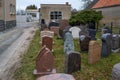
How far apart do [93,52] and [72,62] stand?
71.2 inches

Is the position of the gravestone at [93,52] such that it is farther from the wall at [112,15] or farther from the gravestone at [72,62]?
the wall at [112,15]

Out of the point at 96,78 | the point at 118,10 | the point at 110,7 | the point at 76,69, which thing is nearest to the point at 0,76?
the point at 76,69

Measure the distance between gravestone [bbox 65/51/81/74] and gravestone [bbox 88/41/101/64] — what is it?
1.41m

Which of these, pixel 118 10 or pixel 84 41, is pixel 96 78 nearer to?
pixel 84 41

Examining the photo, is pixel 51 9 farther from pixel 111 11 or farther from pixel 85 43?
pixel 85 43

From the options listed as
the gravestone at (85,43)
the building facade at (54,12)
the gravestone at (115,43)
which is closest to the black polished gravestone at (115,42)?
the gravestone at (115,43)

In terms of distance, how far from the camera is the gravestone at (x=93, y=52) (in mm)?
10405

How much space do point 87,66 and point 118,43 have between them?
397 cm

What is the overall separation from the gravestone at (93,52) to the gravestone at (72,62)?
1.41 meters

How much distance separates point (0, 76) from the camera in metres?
9.66

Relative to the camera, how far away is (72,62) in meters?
8.95

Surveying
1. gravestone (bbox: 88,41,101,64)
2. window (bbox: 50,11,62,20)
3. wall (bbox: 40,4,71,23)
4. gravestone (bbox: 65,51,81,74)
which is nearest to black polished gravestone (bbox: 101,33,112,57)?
gravestone (bbox: 88,41,101,64)

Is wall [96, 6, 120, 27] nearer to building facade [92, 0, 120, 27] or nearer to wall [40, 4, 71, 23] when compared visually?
building facade [92, 0, 120, 27]

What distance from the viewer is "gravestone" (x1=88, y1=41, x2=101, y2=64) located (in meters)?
10.4
